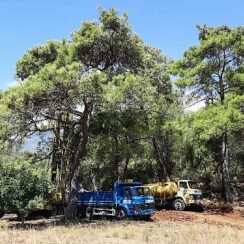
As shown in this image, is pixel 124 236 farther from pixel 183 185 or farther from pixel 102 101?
pixel 183 185

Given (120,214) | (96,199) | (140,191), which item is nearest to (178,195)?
(140,191)

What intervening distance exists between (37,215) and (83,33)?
1273 cm

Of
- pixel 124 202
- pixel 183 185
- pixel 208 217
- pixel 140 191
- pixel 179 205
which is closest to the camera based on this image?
pixel 124 202

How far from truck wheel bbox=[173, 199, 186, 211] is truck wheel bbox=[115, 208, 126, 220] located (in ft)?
18.2

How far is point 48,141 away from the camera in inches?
1085

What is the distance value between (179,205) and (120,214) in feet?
18.6

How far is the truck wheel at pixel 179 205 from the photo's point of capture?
2756cm

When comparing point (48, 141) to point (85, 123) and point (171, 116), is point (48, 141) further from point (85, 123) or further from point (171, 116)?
point (171, 116)

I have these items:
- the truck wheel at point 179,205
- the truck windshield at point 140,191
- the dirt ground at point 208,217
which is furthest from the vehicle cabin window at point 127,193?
the truck wheel at point 179,205

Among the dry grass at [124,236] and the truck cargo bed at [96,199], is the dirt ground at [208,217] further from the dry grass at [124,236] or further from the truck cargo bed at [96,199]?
the dry grass at [124,236]

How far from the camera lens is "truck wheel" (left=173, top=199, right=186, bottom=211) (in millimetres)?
27562

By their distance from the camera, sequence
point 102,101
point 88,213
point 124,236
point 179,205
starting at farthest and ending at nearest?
point 179,205
point 88,213
point 102,101
point 124,236

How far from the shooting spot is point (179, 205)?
27766 mm

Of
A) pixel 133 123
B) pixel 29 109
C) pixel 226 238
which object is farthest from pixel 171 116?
pixel 226 238
